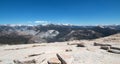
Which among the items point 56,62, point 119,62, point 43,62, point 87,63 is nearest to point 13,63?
point 43,62

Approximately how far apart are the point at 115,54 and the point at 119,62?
3.39 meters

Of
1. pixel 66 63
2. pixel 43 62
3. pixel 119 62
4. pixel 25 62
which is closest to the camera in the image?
pixel 66 63

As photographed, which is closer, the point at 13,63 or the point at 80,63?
the point at 80,63

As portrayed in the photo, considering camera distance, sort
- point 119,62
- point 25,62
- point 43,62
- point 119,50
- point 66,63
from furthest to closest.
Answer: point 119,50
point 25,62
point 43,62
point 119,62
point 66,63

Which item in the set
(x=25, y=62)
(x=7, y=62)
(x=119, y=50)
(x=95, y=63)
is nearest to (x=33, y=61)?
(x=25, y=62)

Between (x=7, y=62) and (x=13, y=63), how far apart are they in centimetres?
138

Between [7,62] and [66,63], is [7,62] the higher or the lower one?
the lower one

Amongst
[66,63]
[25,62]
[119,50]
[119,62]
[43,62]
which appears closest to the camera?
[66,63]

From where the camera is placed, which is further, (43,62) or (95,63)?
(43,62)

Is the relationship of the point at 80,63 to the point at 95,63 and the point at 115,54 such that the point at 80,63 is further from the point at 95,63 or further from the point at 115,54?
the point at 115,54

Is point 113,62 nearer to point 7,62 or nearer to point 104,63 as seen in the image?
point 104,63

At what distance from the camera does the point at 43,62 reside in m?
15.9

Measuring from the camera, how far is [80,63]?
1352cm

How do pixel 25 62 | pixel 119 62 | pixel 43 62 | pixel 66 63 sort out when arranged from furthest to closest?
pixel 25 62 < pixel 43 62 < pixel 119 62 < pixel 66 63
